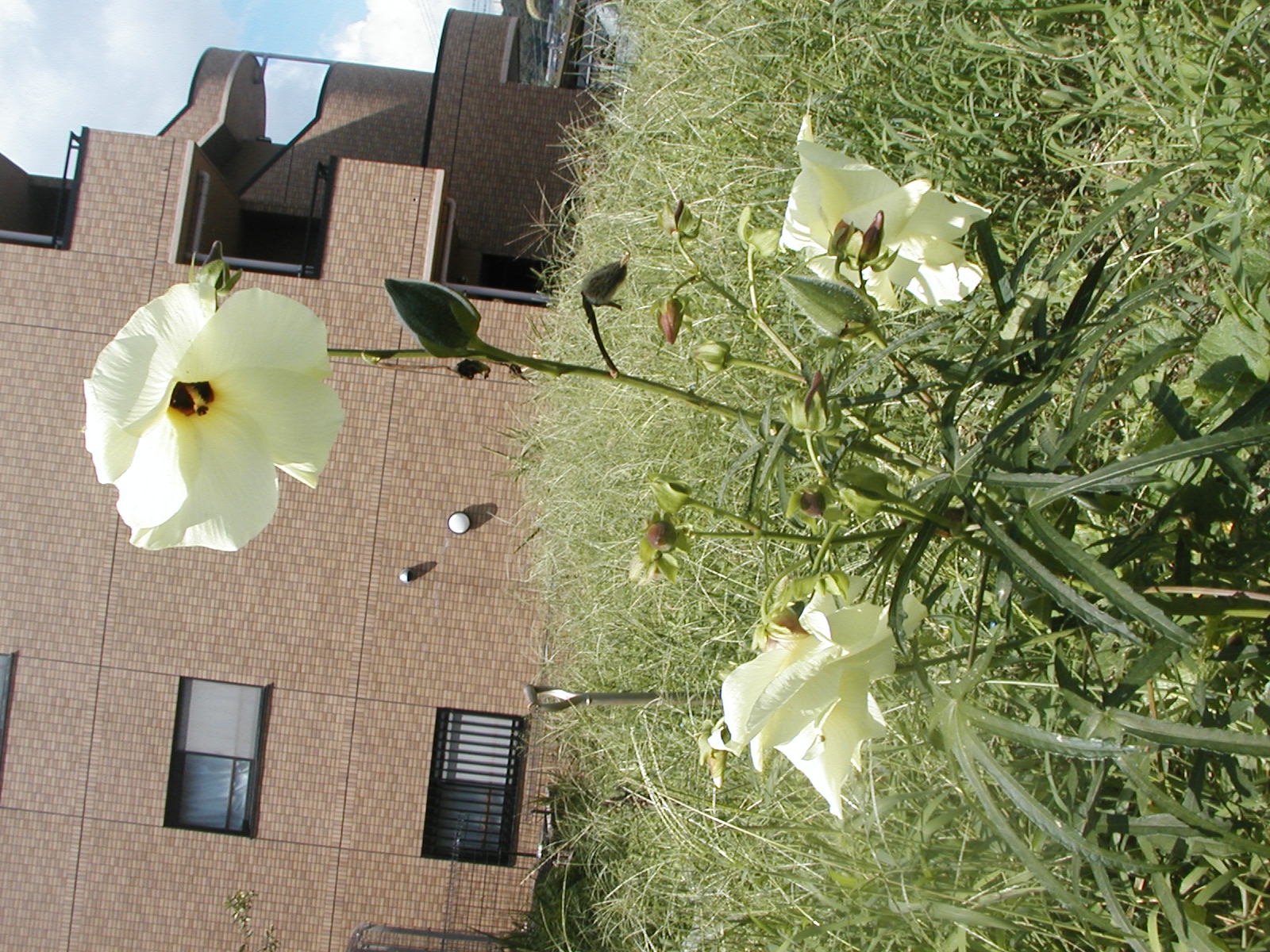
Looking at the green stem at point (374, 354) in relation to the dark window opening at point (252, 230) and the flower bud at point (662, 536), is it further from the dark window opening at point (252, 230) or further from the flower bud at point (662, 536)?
the dark window opening at point (252, 230)

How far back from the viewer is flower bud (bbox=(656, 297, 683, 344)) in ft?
2.96

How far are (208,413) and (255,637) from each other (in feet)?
12.3

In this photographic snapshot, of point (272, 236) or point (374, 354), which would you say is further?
point (272, 236)

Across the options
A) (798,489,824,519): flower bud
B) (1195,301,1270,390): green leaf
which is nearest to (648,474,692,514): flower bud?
(798,489,824,519): flower bud

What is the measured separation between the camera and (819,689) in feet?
2.30

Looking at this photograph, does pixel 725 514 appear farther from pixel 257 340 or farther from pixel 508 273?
pixel 508 273

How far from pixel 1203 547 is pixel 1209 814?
0.42 meters

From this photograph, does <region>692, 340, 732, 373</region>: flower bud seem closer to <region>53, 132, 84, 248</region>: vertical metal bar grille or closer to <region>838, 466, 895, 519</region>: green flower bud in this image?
<region>838, 466, 895, 519</region>: green flower bud

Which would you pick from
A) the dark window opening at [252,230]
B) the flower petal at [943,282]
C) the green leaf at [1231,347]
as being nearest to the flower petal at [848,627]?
the flower petal at [943,282]

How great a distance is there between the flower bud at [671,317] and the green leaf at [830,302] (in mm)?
182

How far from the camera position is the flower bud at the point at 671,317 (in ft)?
2.96

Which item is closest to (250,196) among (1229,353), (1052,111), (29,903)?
(29,903)

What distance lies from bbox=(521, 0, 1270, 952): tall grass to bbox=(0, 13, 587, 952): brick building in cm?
49

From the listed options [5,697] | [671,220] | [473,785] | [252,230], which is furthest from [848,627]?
[252,230]
